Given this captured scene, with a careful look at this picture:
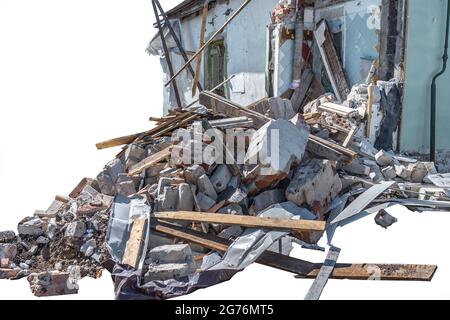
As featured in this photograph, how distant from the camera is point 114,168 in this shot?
6828 mm

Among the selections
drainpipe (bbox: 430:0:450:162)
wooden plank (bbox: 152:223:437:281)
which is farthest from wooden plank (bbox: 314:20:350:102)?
wooden plank (bbox: 152:223:437:281)

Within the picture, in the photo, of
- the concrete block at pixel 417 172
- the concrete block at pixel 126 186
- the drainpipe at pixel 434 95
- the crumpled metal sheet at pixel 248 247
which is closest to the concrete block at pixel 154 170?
the concrete block at pixel 126 186

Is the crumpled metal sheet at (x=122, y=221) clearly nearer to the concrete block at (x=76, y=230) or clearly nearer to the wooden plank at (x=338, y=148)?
the concrete block at (x=76, y=230)

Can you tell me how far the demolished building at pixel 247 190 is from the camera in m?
4.69

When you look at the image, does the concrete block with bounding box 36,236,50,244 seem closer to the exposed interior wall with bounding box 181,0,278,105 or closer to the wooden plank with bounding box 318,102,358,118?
the wooden plank with bounding box 318,102,358,118

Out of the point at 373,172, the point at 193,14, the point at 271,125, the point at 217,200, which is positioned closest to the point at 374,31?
the point at 373,172

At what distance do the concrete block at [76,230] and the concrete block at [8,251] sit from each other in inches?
21.1

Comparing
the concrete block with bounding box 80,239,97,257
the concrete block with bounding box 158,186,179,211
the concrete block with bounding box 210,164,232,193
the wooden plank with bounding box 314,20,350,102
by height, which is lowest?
the concrete block with bounding box 80,239,97,257

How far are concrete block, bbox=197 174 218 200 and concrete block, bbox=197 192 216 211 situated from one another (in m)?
0.06

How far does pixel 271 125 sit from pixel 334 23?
4.43 meters

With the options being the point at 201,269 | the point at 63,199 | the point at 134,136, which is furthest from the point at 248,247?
the point at 63,199

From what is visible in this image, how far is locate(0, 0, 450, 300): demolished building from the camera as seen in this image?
15.4 ft

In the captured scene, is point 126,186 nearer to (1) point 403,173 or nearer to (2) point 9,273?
(2) point 9,273

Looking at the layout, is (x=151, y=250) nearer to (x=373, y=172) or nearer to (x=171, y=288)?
(x=171, y=288)
